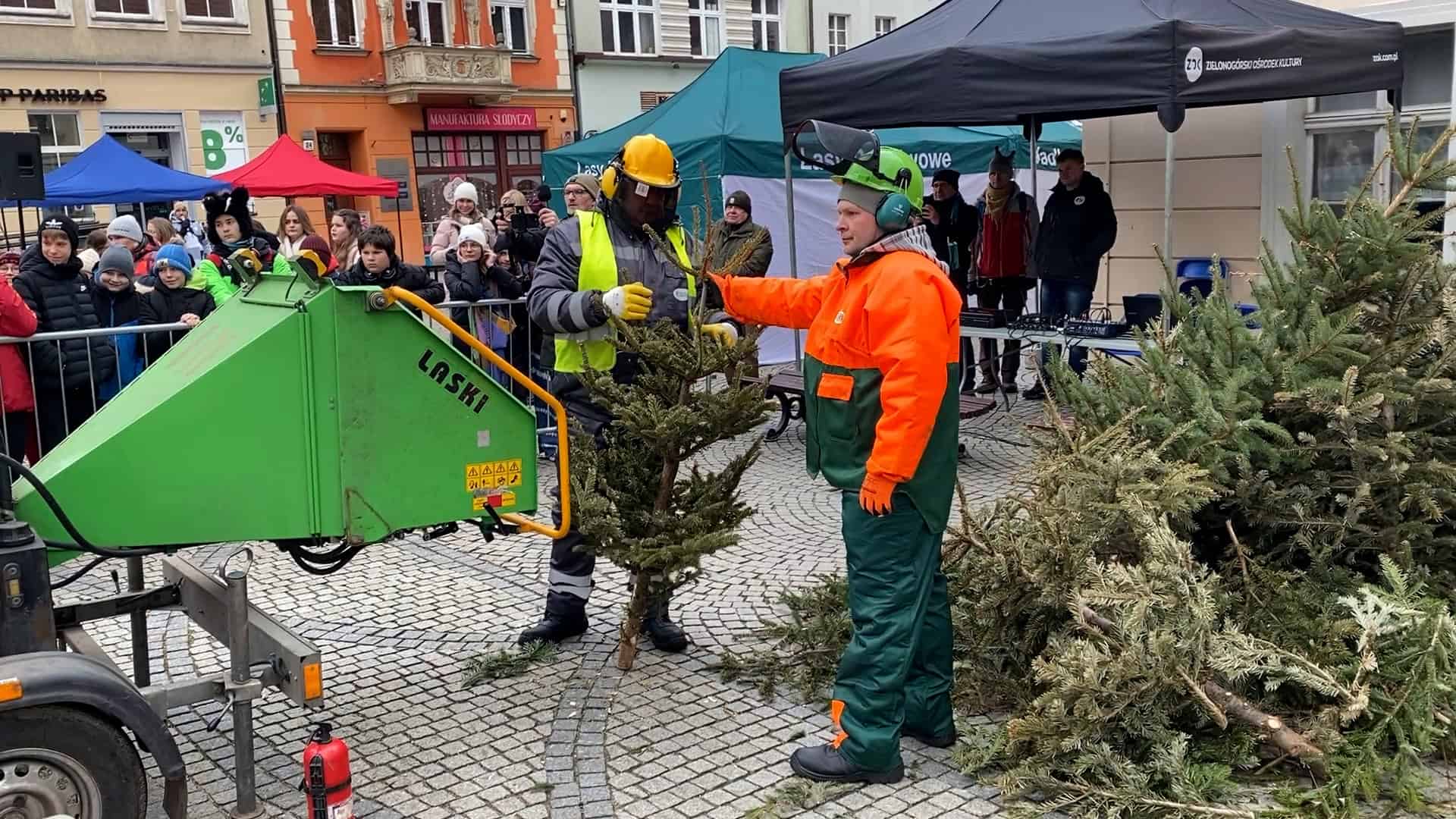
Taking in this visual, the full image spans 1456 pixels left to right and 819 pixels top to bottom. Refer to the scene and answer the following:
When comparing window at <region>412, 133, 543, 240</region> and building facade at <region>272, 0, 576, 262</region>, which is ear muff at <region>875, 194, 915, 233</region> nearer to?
building facade at <region>272, 0, 576, 262</region>

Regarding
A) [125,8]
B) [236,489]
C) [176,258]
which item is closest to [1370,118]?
[176,258]

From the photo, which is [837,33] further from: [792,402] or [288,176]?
[792,402]

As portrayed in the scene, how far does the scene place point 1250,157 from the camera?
10.3m

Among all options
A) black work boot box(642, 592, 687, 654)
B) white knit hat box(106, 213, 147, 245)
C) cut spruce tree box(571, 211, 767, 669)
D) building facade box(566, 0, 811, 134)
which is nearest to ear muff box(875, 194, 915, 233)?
cut spruce tree box(571, 211, 767, 669)

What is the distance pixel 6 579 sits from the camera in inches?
121

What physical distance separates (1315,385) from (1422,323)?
1.84 feet

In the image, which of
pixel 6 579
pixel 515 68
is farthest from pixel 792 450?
pixel 515 68

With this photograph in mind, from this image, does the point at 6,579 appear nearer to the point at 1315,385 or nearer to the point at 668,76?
the point at 1315,385

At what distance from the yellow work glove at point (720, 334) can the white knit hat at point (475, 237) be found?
189 inches

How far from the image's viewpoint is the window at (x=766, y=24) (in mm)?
34594

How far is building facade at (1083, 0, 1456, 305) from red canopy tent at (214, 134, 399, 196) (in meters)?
9.78

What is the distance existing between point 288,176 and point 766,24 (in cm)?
2179

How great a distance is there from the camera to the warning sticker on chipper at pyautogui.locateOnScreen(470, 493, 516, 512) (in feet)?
12.5

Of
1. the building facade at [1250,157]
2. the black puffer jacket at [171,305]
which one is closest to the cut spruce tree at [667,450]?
the black puffer jacket at [171,305]
